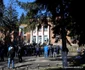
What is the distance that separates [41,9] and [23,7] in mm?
20785

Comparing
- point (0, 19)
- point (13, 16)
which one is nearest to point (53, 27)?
point (0, 19)

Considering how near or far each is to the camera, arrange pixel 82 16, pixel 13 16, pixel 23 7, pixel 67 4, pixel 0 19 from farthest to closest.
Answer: pixel 13 16, pixel 0 19, pixel 23 7, pixel 67 4, pixel 82 16

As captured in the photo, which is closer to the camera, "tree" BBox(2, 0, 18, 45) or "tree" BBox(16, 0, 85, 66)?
"tree" BBox(16, 0, 85, 66)

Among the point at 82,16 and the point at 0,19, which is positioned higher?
the point at 0,19

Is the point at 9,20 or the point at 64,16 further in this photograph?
the point at 9,20

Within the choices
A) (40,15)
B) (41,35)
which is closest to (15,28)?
(41,35)

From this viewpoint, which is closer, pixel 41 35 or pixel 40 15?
pixel 40 15


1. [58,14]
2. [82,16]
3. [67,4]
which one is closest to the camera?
[82,16]

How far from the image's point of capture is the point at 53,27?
94.1 feet

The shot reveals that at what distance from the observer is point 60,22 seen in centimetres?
2875

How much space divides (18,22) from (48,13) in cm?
4096

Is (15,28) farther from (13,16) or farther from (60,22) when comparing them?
(60,22)

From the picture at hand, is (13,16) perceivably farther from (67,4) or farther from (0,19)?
(67,4)

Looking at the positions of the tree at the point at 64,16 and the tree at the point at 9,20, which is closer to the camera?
the tree at the point at 64,16
